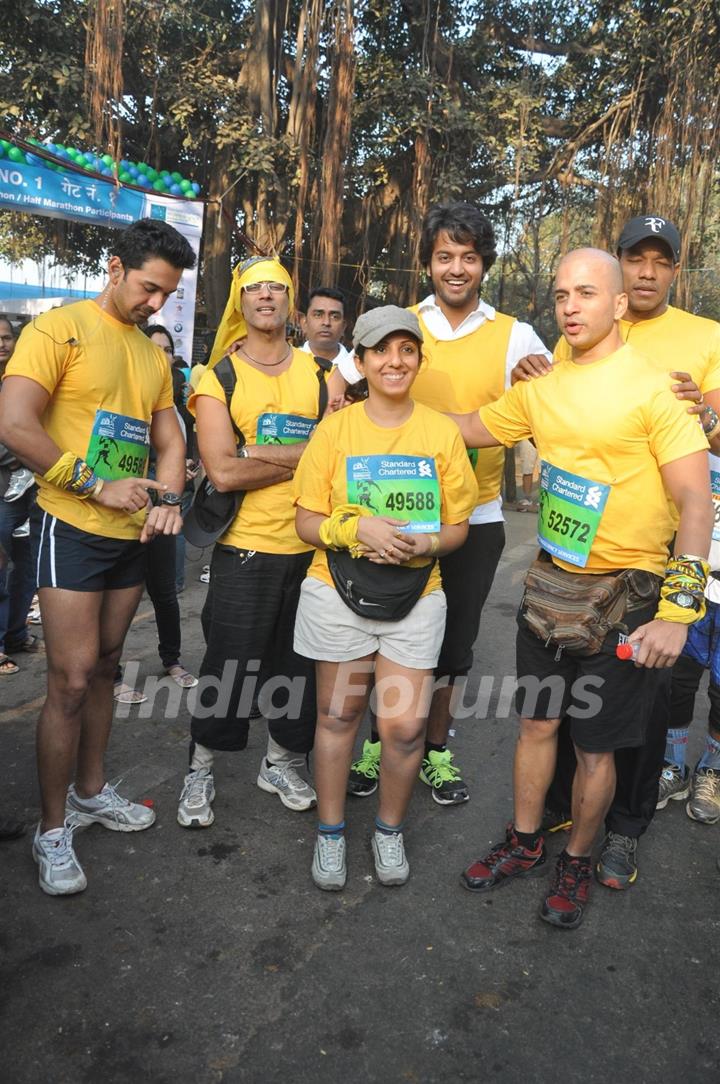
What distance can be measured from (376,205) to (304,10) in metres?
3.06

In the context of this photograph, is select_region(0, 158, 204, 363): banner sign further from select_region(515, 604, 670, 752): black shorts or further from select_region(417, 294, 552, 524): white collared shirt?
select_region(515, 604, 670, 752): black shorts

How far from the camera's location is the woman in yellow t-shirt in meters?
2.53

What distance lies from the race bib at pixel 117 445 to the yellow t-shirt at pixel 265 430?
0.29m

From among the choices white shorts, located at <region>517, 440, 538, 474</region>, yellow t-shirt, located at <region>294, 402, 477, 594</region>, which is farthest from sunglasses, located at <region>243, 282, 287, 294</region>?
white shorts, located at <region>517, 440, 538, 474</region>

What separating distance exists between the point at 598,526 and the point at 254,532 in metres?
1.20

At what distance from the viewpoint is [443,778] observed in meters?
3.25

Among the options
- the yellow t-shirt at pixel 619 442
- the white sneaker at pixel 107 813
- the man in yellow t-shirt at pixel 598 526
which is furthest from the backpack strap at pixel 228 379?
the white sneaker at pixel 107 813

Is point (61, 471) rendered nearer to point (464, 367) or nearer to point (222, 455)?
point (222, 455)

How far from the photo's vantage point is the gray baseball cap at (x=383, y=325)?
2476 mm

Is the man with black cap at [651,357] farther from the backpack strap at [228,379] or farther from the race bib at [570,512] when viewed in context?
the backpack strap at [228,379]

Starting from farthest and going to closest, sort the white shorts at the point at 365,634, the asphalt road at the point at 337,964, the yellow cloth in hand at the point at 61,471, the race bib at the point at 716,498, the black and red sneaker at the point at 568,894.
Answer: the race bib at the point at 716,498
the white shorts at the point at 365,634
the black and red sneaker at the point at 568,894
the yellow cloth in hand at the point at 61,471
the asphalt road at the point at 337,964

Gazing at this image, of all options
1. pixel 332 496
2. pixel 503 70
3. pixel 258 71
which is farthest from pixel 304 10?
pixel 332 496

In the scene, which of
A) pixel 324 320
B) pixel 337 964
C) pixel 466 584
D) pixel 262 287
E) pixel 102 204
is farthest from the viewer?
pixel 102 204

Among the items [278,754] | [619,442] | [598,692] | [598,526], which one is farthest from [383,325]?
[278,754]
